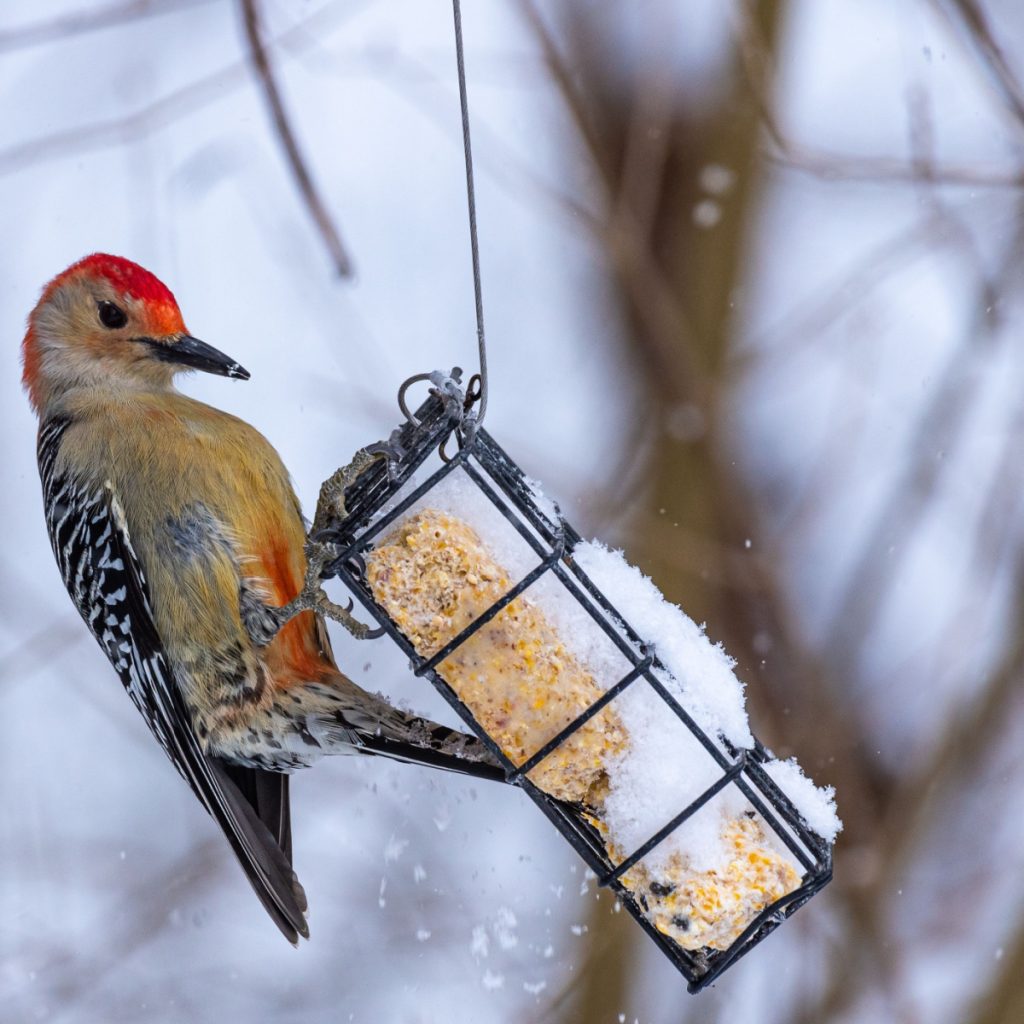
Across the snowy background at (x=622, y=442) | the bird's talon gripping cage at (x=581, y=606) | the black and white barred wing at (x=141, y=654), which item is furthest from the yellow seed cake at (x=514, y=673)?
the snowy background at (x=622, y=442)

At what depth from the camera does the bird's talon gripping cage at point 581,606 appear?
8.09 ft

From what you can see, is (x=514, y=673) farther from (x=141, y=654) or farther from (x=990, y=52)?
(x=990, y=52)

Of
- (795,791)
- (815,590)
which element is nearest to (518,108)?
(815,590)

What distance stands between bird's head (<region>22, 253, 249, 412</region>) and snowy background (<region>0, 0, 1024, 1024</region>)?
3.18 feet

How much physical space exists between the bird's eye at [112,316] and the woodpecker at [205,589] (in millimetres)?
22

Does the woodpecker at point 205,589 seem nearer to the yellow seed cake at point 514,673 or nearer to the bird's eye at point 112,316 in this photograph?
the bird's eye at point 112,316

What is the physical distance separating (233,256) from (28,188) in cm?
91

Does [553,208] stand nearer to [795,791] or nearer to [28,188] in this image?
[28,188]

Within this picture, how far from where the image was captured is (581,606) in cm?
266

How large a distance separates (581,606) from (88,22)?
276 cm

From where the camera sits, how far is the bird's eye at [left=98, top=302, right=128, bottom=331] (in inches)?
142

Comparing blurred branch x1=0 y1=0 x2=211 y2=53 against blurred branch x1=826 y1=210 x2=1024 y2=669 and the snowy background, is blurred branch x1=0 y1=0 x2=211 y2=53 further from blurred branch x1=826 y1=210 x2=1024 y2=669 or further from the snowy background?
blurred branch x1=826 y1=210 x2=1024 y2=669

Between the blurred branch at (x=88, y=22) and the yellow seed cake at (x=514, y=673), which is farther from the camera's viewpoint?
the blurred branch at (x=88, y=22)

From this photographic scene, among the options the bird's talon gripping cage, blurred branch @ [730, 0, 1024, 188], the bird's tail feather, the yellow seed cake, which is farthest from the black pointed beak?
blurred branch @ [730, 0, 1024, 188]
